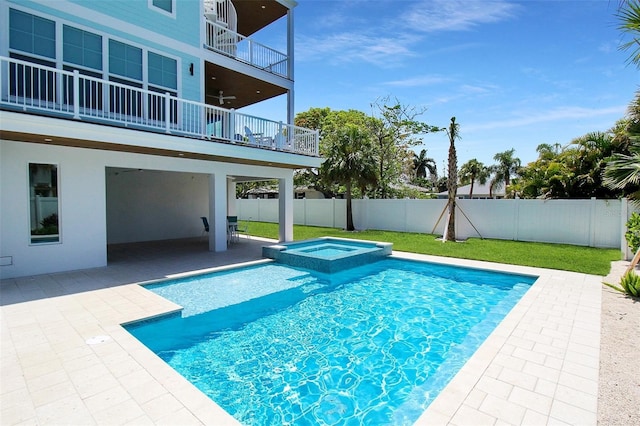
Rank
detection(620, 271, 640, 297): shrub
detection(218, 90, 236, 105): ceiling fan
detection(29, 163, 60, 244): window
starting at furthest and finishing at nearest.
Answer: detection(218, 90, 236, 105): ceiling fan → detection(29, 163, 60, 244): window → detection(620, 271, 640, 297): shrub

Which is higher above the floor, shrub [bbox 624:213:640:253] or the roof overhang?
the roof overhang

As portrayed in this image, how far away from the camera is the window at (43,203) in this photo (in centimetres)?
801

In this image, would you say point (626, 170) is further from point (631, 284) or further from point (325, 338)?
point (325, 338)

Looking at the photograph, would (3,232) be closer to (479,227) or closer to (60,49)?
(60,49)

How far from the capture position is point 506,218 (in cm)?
1527

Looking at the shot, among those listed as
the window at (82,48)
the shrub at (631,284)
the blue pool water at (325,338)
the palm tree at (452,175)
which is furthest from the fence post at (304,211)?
the shrub at (631,284)

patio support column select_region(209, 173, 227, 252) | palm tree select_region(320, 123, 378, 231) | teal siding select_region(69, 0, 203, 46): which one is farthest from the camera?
palm tree select_region(320, 123, 378, 231)

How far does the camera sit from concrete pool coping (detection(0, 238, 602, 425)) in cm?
292

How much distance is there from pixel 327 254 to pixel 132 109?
804cm

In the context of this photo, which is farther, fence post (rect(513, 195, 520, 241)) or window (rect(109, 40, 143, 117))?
fence post (rect(513, 195, 520, 241))

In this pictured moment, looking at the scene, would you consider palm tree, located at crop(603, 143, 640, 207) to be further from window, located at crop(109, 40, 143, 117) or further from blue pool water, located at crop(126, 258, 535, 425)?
window, located at crop(109, 40, 143, 117)

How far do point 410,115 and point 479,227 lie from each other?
39.2 feet

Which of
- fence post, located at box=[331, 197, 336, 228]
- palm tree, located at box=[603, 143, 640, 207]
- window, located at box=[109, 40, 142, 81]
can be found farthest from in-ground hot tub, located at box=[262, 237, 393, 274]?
fence post, located at box=[331, 197, 336, 228]

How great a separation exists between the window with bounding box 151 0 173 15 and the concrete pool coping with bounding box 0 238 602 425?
30.6 ft
